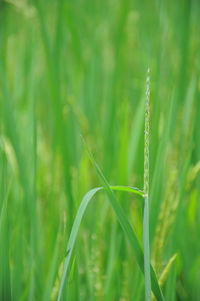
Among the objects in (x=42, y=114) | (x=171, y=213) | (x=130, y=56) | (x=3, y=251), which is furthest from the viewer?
(x=130, y=56)

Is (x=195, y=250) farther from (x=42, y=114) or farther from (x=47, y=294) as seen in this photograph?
(x=42, y=114)

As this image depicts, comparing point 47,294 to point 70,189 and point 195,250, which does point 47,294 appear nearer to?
point 70,189

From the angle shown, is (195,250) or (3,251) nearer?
(3,251)

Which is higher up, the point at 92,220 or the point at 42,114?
the point at 42,114

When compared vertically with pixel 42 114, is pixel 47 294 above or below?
below

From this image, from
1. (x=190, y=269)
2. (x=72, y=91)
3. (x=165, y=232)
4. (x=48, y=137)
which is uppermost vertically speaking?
(x=72, y=91)

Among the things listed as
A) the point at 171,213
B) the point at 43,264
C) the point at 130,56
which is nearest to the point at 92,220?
the point at 43,264

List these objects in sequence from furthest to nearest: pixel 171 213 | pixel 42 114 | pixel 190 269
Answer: pixel 42 114 → pixel 190 269 → pixel 171 213

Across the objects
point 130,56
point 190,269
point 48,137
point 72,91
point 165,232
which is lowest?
point 190,269

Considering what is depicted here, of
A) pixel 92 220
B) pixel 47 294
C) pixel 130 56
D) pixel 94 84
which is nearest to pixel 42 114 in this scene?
pixel 94 84
